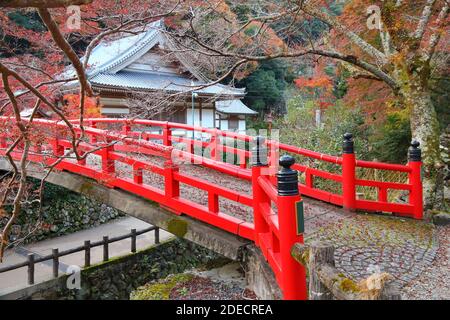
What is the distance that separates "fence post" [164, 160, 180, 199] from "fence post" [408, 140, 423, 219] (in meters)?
3.42

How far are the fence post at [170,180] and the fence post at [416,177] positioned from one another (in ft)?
11.2

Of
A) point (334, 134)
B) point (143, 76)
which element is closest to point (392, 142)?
point (334, 134)

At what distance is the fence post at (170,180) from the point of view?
16.8 feet

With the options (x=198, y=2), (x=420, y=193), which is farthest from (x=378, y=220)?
(x=198, y=2)

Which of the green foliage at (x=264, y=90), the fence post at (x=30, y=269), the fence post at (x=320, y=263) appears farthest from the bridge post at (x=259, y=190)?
the green foliage at (x=264, y=90)

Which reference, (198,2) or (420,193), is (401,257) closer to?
(420,193)

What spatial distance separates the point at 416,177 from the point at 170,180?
355 centimetres

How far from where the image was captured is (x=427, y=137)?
244 inches

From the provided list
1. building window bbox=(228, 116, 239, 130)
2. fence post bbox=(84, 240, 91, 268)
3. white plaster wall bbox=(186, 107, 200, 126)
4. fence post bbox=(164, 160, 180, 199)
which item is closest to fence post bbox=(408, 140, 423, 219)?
fence post bbox=(164, 160, 180, 199)

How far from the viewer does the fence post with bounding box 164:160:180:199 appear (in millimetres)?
5117

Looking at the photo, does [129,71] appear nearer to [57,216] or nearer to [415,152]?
[57,216]

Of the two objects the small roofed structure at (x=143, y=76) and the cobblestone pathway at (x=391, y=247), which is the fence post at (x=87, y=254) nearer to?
the cobblestone pathway at (x=391, y=247)

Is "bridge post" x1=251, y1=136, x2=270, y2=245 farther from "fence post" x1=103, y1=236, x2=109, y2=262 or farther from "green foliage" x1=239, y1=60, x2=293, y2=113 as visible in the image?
"green foliage" x1=239, y1=60, x2=293, y2=113
